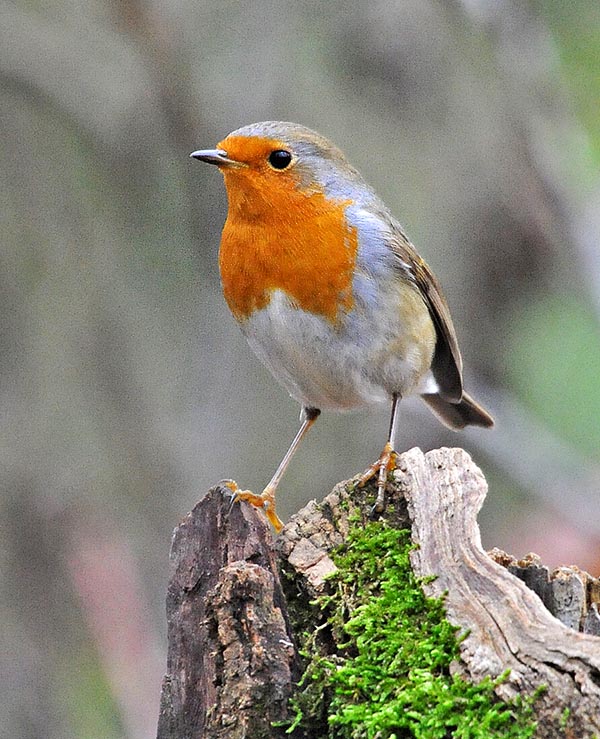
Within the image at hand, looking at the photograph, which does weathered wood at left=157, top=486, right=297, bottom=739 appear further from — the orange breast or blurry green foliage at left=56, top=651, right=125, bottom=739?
blurry green foliage at left=56, top=651, right=125, bottom=739

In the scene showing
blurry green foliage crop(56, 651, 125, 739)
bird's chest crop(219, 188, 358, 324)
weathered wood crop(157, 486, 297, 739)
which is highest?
bird's chest crop(219, 188, 358, 324)

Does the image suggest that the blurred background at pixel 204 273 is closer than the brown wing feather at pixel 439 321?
No

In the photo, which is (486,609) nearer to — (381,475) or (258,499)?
(381,475)

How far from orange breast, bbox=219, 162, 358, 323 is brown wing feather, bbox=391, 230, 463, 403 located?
30 cm

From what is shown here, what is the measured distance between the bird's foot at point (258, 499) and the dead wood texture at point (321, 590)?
0.20ft

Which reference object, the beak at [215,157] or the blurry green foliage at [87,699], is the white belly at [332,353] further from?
the blurry green foliage at [87,699]

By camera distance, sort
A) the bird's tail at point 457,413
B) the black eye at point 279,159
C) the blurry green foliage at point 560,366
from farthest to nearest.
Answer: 1. the blurry green foliage at point 560,366
2. the bird's tail at point 457,413
3. the black eye at point 279,159

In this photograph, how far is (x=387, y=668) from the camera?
2594 millimetres

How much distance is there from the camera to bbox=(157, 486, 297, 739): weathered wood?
8.55 ft

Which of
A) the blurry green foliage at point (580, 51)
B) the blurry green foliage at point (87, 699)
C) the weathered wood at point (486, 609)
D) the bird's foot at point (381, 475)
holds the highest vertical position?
the blurry green foliage at point (580, 51)

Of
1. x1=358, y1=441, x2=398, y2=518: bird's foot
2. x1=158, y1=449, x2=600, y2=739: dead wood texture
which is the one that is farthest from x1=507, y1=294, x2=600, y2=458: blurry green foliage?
x1=158, y1=449, x2=600, y2=739: dead wood texture

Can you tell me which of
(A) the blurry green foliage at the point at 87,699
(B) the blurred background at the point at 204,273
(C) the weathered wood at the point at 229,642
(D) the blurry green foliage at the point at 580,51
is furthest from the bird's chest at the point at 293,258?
(D) the blurry green foliage at the point at 580,51

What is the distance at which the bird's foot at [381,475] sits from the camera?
3.05 m

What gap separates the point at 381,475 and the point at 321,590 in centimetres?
46
